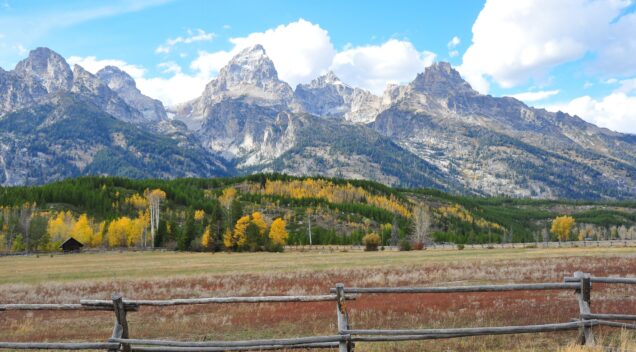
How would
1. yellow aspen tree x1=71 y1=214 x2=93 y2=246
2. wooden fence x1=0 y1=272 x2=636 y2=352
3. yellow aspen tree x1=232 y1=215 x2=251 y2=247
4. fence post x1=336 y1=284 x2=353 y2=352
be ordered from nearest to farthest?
fence post x1=336 y1=284 x2=353 y2=352 → wooden fence x1=0 y1=272 x2=636 y2=352 → yellow aspen tree x1=232 y1=215 x2=251 y2=247 → yellow aspen tree x1=71 y1=214 x2=93 y2=246

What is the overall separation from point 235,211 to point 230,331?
337ft

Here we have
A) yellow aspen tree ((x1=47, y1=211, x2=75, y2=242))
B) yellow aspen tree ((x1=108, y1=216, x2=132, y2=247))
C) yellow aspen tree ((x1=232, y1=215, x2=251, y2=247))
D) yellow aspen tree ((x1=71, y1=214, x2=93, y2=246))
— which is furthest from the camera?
yellow aspen tree ((x1=108, y1=216, x2=132, y2=247))

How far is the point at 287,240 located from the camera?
152 meters

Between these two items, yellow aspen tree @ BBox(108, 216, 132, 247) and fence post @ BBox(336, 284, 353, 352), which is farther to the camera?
yellow aspen tree @ BBox(108, 216, 132, 247)

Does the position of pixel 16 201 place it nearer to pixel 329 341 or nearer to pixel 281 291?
pixel 281 291

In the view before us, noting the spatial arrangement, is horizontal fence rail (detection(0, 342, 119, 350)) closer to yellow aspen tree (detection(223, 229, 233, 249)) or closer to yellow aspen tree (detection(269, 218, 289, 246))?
yellow aspen tree (detection(223, 229, 233, 249))

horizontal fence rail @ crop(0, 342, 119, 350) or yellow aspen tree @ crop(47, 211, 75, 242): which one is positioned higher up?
yellow aspen tree @ crop(47, 211, 75, 242)


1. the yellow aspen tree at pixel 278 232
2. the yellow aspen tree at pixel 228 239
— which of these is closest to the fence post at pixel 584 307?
the yellow aspen tree at pixel 228 239

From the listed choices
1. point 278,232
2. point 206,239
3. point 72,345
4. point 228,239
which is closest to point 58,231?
point 206,239

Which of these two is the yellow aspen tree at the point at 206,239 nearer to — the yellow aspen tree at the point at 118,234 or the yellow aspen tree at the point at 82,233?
the yellow aspen tree at the point at 118,234

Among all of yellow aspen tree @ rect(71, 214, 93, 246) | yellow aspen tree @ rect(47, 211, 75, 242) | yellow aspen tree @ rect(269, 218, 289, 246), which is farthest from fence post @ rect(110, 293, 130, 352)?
yellow aspen tree @ rect(71, 214, 93, 246)

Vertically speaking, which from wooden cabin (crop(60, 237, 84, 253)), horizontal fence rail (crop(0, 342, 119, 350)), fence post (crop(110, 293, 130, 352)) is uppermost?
fence post (crop(110, 293, 130, 352))

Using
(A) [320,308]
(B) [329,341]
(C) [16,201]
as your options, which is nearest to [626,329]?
(B) [329,341]

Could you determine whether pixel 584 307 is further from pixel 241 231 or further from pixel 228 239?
pixel 228 239
